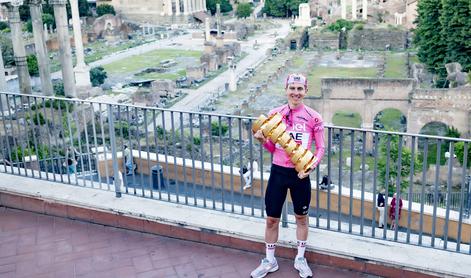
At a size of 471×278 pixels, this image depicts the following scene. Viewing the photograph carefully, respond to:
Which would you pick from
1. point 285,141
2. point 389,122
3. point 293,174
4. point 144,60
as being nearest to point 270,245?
point 293,174

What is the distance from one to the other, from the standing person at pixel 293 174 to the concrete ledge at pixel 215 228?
0.25 m

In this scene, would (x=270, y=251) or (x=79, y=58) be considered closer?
(x=270, y=251)

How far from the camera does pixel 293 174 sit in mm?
4492

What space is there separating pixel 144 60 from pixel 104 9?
33.3 meters

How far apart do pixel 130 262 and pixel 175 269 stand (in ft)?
1.38

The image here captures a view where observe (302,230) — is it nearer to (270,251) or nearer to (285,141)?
(270,251)

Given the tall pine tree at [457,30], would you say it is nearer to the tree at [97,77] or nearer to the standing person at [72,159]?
the tree at [97,77]

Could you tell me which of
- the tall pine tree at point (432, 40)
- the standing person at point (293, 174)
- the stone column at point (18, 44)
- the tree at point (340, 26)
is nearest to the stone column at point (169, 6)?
the tree at point (340, 26)

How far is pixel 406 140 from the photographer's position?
819 inches

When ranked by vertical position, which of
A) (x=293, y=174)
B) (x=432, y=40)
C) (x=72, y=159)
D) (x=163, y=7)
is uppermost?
(x=163, y=7)

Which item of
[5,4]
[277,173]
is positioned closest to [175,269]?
[277,173]

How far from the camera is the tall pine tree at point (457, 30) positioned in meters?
29.6

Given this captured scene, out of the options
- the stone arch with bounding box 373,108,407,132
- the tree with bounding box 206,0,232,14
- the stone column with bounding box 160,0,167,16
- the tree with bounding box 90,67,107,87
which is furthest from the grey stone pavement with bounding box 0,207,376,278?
the tree with bounding box 206,0,232,14

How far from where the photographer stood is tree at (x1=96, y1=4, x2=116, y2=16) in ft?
255
